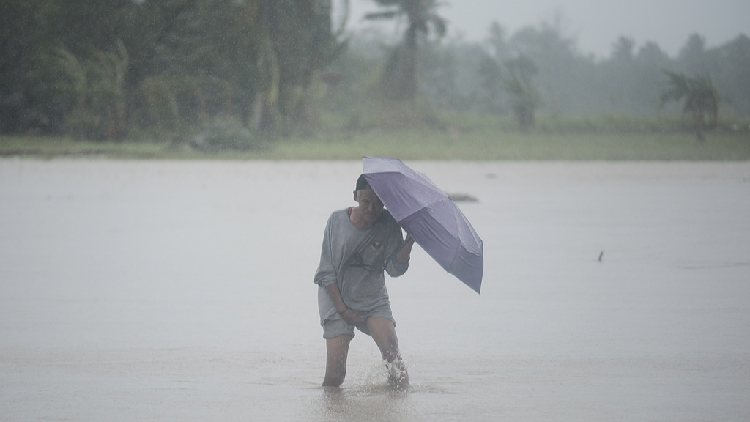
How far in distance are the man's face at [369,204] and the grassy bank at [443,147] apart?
2613 centimetres

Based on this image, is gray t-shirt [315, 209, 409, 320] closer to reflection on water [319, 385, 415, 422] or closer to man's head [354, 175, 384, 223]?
man's head [354, 175, 384, 223]

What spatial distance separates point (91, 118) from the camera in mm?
39656

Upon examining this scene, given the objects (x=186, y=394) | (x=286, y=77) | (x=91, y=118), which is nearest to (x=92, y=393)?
(x=186, y=394)

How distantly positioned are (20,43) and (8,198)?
86.5 ft

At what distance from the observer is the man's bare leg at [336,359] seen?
5.92 m

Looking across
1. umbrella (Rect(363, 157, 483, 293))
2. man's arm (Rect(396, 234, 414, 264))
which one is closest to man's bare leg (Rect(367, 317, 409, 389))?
man's arm (Rect(396, 234, 414, 264))

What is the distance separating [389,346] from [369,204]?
695 millimetres

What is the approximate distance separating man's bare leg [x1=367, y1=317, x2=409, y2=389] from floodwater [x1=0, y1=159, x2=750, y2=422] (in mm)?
97

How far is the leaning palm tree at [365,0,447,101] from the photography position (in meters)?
50.5

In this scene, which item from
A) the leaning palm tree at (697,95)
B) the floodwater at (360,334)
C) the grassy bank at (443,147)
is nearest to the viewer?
the floodwater at (360,334)

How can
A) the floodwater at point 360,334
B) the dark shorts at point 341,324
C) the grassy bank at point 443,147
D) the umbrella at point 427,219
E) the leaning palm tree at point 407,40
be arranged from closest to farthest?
1. the umbrella at point 427,219
2. the floodwater at point 360,334
3. the dark shorts at point 341,324
4. the grassy bank at point 443,147
5. the leaning palm tree at point 407,40

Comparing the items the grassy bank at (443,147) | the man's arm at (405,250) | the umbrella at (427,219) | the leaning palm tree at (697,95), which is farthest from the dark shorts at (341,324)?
the leaning palm tree at (697,95)

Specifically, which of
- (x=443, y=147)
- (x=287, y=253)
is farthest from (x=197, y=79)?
(x=287, y=253)

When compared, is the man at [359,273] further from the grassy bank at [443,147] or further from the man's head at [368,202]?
the grassy bank at [443,147]
